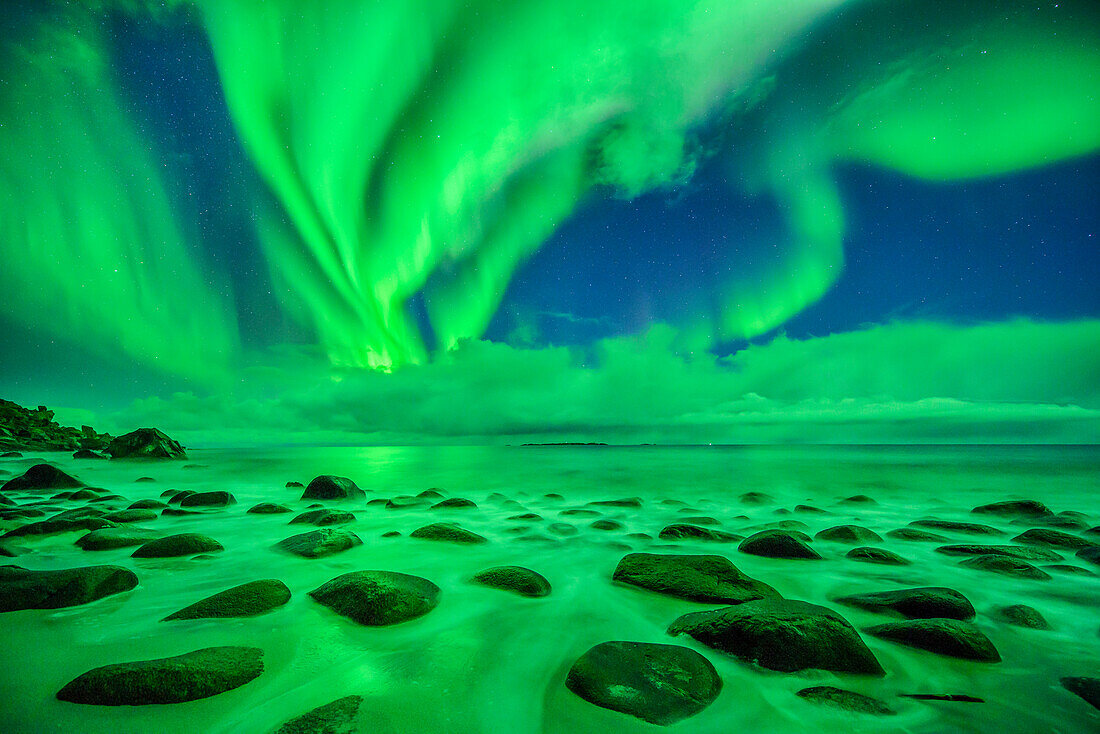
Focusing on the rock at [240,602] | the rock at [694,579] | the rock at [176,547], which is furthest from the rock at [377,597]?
the rock at [176,547]

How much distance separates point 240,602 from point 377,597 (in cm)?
88

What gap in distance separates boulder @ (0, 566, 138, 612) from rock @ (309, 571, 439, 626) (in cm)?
135

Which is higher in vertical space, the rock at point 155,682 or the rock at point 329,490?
the rock at point 155,682

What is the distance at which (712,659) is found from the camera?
2238mm

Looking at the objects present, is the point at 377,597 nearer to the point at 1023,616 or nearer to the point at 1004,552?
the point at 1023,616

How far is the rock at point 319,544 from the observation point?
4.21 meters

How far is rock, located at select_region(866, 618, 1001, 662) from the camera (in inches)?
91.1

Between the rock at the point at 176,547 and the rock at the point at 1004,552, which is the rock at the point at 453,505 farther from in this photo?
the rock at the point at 1004,552

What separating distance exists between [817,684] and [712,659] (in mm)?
470

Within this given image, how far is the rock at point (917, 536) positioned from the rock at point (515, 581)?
5117mm

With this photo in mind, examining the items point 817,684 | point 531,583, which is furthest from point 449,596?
point 817,684

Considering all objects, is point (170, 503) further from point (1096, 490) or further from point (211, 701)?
point (1096, 490)

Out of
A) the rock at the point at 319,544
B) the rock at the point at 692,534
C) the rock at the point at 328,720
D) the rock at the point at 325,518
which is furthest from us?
the rock at the point at 325,518

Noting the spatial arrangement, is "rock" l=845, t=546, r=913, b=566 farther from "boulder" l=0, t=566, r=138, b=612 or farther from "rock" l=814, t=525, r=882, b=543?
"boulder" l=0, t=566, r=138, b=612
